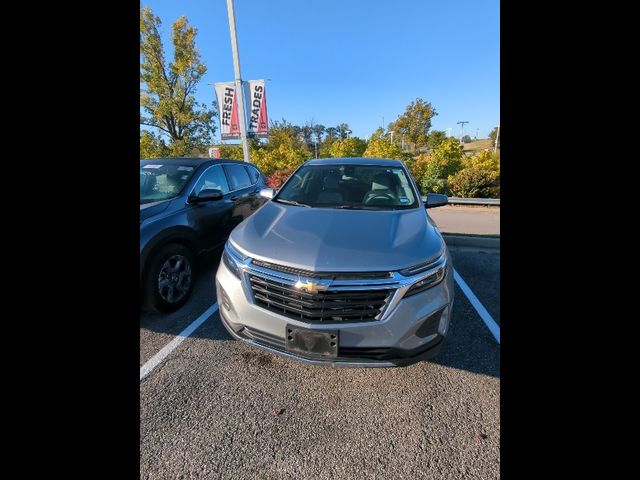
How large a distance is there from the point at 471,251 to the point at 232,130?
28.6ft

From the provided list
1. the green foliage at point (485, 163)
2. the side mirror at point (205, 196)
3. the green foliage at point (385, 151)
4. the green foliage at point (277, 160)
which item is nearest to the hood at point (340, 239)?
the side mirror at point (205, 196)

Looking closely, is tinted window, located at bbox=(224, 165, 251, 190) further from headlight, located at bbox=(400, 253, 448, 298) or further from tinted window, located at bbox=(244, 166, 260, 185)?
headlight, located at bbox=(400, 253, 448, 298)

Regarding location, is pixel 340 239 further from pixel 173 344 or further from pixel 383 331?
pixel 173 344

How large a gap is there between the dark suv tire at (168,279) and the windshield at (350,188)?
48.8 inches

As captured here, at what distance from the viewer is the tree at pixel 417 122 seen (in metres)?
22.8

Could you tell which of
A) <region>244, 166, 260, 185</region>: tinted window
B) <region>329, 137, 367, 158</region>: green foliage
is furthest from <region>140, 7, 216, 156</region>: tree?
<region>244, 166, 260, 185</region>: tinted window

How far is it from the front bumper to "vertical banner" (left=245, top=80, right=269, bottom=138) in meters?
9.81

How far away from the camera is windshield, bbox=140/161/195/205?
11.9 ft

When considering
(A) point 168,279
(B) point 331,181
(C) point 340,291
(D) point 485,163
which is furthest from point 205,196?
(D) point 485,163

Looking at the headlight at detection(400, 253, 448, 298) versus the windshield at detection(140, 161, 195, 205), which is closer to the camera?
the headlight at detection(400, 253, 448, 298)

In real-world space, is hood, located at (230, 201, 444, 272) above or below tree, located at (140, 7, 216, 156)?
below
